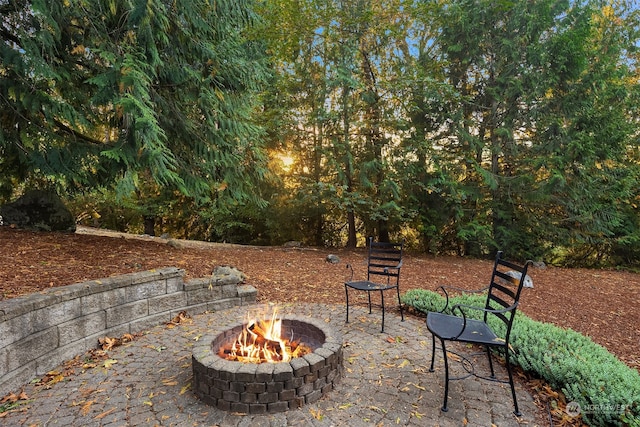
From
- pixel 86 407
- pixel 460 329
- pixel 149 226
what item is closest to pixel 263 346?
pixel 86 407

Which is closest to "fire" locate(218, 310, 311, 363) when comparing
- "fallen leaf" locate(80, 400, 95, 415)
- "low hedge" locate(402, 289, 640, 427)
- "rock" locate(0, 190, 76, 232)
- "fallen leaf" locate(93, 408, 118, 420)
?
"fallen leaf" locate(93, 408, 118, 420)

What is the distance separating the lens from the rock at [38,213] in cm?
549

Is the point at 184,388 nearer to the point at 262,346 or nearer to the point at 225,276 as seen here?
the point at 262,346

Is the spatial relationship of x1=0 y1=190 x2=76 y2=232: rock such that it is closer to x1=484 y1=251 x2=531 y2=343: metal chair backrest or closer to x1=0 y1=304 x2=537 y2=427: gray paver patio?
x1=0 y1=304 x2=537 y2=427: gray paver patio

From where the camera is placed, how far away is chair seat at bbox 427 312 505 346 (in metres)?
2.32

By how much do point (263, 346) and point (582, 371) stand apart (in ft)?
8.21

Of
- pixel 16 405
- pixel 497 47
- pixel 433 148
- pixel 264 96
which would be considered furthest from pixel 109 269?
pixel 497 47

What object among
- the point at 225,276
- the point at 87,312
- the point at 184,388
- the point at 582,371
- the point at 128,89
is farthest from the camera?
the point at 225,276

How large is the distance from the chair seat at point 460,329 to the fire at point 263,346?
1.12m

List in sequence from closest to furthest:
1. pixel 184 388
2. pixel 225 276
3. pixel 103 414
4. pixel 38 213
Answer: pixel 103 414
pixel 184 388
pixel 225 276
pixel 38 213

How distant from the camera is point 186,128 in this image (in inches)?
207

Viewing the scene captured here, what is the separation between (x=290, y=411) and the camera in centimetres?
231

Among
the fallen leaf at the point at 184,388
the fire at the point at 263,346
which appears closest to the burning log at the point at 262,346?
the fire at the point at 263,346

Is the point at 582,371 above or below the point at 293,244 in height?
below
